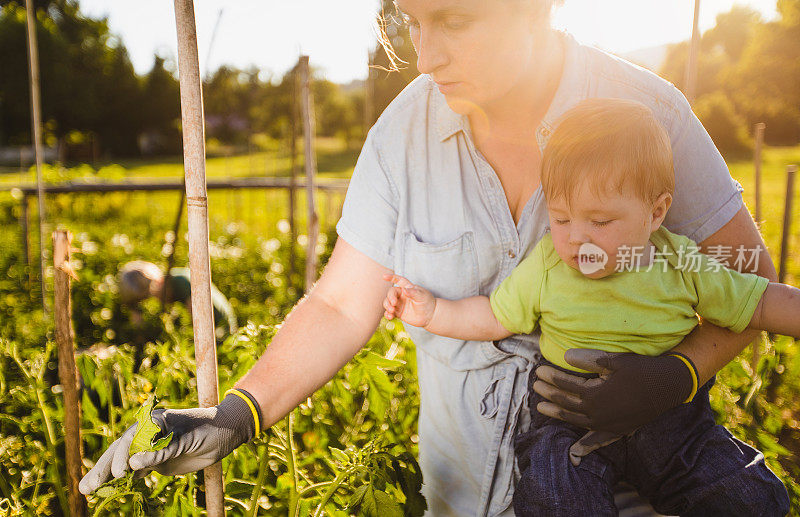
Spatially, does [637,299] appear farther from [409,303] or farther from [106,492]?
[106,492]

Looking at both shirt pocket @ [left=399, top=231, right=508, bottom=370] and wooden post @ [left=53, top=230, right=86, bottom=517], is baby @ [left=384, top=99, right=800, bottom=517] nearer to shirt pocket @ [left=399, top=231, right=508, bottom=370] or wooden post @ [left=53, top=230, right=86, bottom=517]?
shirt pocket @ [left=399, top=231, right=508, bottom=370]

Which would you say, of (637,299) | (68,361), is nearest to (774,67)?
(637,299)

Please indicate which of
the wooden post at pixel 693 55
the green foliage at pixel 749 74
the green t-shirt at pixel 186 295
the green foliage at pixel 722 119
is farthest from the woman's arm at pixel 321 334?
the green foliage at pixel 722 119

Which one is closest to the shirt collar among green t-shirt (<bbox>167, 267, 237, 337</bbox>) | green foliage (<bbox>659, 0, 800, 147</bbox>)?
green t-shirt (<bbox>167, 267, 237, 337</bbox>)

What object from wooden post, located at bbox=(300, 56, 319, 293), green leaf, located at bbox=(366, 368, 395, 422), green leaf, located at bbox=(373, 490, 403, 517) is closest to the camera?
green leaf, located at bbox=(373, 490, 403, 517)

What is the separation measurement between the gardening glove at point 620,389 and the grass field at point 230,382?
0.37m

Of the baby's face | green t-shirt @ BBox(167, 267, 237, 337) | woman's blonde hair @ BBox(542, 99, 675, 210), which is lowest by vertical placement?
green t-shirt @ BBox(167, 267, 237, 337)

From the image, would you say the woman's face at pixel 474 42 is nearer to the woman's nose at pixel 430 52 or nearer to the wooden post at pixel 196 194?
the woman's nose at pixel 430 52

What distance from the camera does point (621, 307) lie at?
1229 millimetres

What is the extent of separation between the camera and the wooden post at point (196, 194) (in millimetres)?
1032

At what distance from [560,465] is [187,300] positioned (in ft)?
11.0

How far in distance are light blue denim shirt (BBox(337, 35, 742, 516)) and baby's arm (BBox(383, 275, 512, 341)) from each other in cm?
5

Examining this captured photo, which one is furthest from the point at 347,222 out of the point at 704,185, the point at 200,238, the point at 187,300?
the point at 187,300

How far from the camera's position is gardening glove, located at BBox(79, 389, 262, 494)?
1032mm
